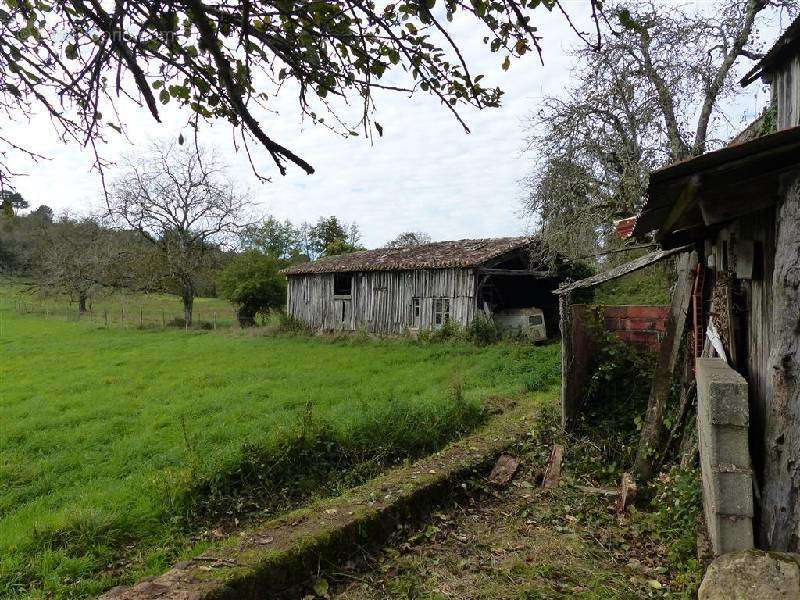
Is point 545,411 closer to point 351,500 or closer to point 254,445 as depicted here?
point 351,500

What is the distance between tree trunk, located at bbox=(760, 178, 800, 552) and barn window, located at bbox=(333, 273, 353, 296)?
64.1 ft

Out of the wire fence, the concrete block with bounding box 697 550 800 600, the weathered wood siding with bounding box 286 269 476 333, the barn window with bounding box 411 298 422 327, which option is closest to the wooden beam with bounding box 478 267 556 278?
the weathered wood siding with bounding box 286 269 476 333

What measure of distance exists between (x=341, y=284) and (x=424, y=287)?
4.69m

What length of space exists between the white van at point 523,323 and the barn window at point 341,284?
7019mm

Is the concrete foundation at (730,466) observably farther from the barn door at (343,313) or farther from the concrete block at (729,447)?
the barn door at (343,313)

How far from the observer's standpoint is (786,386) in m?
2.63

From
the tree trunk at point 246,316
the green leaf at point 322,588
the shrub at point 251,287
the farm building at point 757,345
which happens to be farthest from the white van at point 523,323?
the tree trunk at point 246,316

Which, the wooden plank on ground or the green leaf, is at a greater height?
the wooden plank on ground

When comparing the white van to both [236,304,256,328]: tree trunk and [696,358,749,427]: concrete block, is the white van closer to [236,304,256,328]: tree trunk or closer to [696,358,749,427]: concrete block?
[696,358,749,427]: concrete block

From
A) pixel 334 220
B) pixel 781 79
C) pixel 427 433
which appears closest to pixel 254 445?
pixel 427 433

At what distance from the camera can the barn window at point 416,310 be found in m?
19.1

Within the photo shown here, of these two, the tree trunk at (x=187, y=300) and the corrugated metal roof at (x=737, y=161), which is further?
the tree trunk at (x=187, y=300)

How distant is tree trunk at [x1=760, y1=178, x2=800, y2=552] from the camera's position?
8.41 feet

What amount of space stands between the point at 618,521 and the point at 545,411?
2511mm
